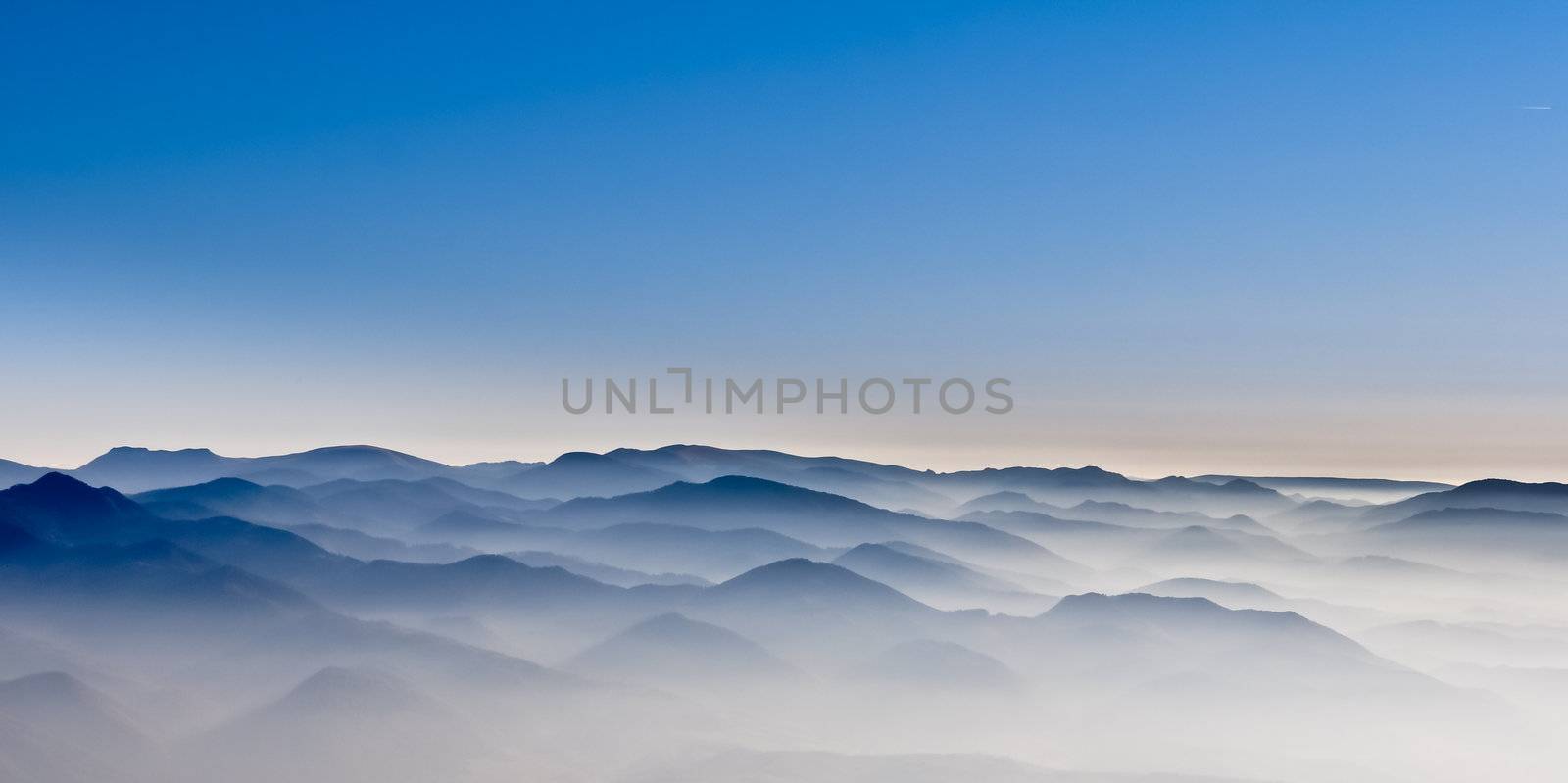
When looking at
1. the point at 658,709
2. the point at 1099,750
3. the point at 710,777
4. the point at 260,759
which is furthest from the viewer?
the point at 658,709

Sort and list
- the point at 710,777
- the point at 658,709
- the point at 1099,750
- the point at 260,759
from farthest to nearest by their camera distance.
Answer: the point at 658,709
the point at 1099,750
the point at 260,759
the point at 710,777

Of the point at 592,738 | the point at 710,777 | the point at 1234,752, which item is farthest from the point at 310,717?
the point at 1234,752

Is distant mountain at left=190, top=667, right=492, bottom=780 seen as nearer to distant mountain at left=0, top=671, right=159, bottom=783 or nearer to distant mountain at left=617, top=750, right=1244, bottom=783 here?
distant mountain at left=0, top=671, right=159, bottom=783

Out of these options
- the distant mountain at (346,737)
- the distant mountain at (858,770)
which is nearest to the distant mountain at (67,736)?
the distant mountain at (346,737)

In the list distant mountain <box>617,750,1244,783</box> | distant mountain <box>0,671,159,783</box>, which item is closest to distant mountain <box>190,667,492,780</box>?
distant mountain <box>0,671,159,783</box>

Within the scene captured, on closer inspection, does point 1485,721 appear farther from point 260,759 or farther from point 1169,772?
point 260,759

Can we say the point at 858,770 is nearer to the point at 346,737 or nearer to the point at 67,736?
the point at 346,737

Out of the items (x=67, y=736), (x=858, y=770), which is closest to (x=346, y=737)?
(x=67, y=736)

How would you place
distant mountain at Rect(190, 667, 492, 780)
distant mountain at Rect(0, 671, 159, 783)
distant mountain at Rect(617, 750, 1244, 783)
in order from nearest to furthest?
distant mountain at Rect(617, 750, 1244, 783)
distant mountain at Rect(0, 671, 159, 783)
distant mountain at Rect(190, 667, 492, 780)

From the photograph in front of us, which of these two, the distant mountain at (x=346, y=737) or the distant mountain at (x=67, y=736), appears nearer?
the distant mountain at (x=67, y=736)

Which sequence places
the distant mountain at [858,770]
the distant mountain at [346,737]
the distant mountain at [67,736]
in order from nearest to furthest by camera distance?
1. the distant mountain at [858,770]
2. the distant mountain at [67,736]
3. the distant mountain at [346,737]

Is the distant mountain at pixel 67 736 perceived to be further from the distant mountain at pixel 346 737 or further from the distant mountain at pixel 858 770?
the distant mountain at pixel 858 770
